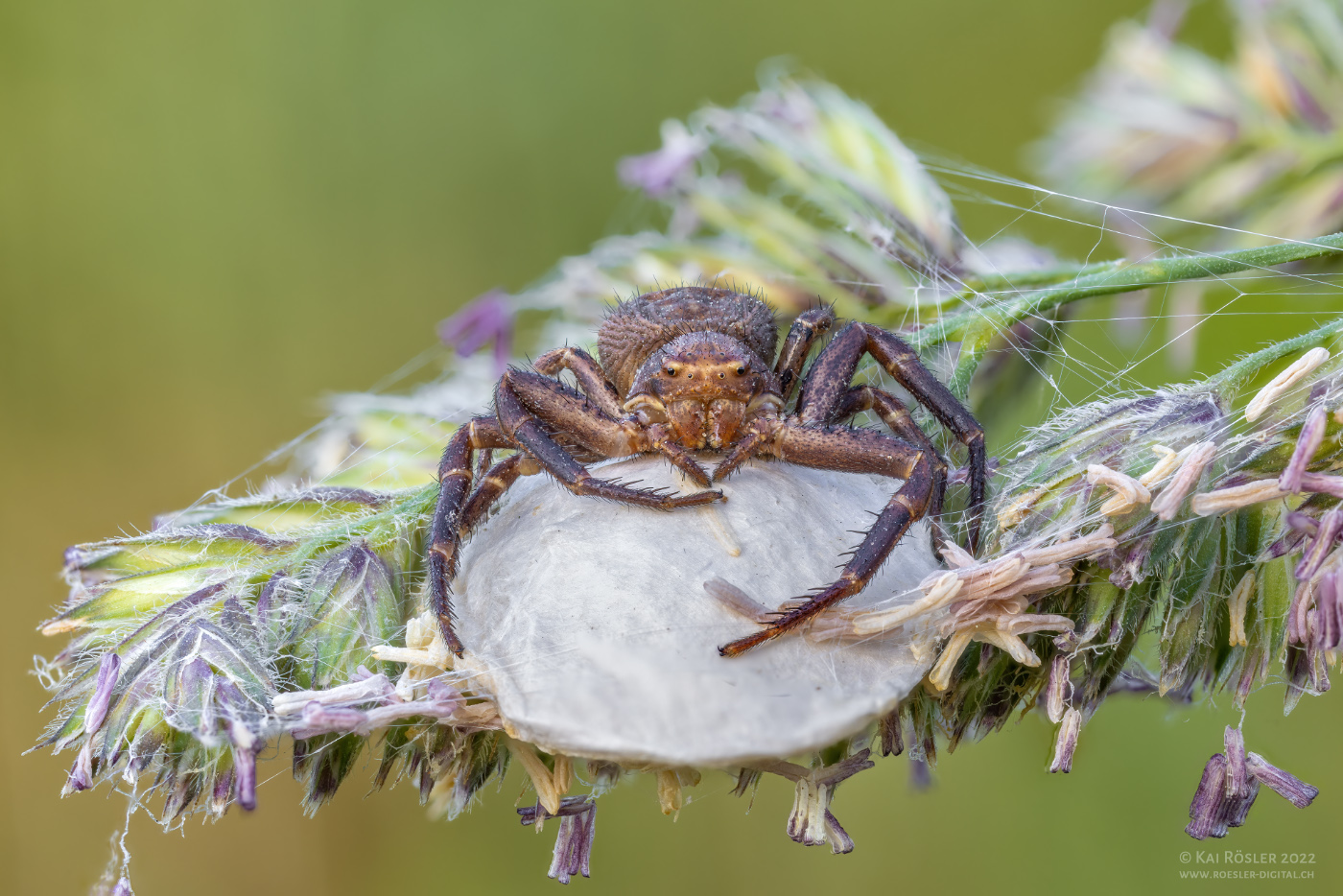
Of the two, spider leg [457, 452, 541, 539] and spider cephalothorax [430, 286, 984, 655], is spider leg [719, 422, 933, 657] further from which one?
spider leg [457, 452, 541, 539]

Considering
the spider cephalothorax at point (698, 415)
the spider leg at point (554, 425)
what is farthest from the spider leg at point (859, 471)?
the spider leg at point (554, 425)

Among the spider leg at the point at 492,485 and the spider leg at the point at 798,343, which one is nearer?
the spider leg at the point at 492,485

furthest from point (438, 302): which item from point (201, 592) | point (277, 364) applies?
point (201, 592)

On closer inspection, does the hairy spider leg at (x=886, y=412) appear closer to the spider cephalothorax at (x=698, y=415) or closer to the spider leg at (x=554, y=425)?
the spider cephalothorax at (x=698, y=415)

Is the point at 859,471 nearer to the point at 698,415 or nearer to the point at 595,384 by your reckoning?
the point at 698,415

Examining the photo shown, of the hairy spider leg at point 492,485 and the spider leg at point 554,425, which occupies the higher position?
the spider leg at point 554,425

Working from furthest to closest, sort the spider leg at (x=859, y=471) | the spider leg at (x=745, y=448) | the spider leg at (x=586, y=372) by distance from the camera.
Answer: the spider leg at (x=586, y=372) < the spider leg at (x=745, y=448) < the spider leg at (x=859, y=471)

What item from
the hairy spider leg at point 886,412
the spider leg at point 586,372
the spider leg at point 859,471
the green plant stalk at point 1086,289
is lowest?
the spider leg at point 859,471
